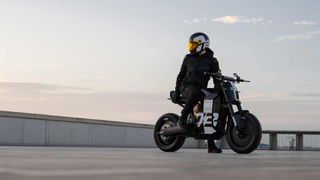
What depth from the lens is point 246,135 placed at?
7309mm

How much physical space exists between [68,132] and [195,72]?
845 cm

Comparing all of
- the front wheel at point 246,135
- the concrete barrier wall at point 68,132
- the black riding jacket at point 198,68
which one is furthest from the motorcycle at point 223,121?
the concrete barrier wall at point 68,132

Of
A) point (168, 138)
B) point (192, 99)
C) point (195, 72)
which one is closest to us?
point (192, 99)

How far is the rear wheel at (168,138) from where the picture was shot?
8.30 meters

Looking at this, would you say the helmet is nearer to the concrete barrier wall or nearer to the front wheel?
the front wheel

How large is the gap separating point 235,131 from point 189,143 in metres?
11.1

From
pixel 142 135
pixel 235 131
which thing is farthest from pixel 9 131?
pixel 235 131

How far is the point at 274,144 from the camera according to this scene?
64.3ft

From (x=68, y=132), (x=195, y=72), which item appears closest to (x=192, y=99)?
(x=195, y=72)

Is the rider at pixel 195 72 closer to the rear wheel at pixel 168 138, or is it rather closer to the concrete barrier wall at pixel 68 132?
the rear wheel at pixel 168 138

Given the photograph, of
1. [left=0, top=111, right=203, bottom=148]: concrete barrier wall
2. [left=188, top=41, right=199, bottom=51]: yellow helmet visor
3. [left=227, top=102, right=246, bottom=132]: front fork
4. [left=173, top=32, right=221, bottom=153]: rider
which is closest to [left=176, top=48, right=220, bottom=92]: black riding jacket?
[left=173, top=32, right=221, bottom=153]: rider

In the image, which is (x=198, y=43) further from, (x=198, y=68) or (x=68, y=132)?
(x=68, y=132)

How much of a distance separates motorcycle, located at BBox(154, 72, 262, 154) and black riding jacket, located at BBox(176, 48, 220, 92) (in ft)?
0.43

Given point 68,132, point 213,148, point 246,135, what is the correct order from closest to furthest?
point 246,135 → point 213,148 → point 68,132
